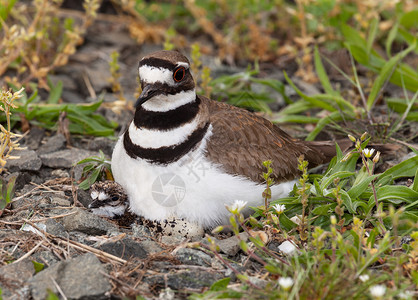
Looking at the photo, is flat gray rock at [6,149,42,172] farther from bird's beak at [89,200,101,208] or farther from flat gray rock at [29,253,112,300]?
flat gray rock at [29,253,112,300]

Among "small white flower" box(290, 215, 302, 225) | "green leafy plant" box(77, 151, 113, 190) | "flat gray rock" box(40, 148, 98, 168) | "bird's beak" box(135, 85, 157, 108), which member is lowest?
"flat gray rock" box(40, 148, 98, 168)

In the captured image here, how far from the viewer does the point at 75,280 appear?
332 centimetres

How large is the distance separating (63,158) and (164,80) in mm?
1541

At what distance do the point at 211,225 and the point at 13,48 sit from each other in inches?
116

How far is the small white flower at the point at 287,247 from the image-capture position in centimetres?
382

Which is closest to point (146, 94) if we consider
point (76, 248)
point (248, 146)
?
point (248, 146)

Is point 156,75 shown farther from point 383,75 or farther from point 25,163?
point 383,75

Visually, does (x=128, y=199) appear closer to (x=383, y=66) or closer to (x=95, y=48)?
(x=383, y=66)

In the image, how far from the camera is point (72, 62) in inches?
289

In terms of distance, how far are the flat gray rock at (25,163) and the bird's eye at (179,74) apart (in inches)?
63.7

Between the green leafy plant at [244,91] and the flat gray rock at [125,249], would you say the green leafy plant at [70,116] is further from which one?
the flat gray rock at [125,249]

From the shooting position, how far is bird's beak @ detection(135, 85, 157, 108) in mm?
3881

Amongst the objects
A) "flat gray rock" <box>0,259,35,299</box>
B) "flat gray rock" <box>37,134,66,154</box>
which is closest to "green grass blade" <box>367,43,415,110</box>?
"flat gray rock" <box>37,134,66,154</box>

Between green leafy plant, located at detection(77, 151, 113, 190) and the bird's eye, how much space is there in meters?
1.12
